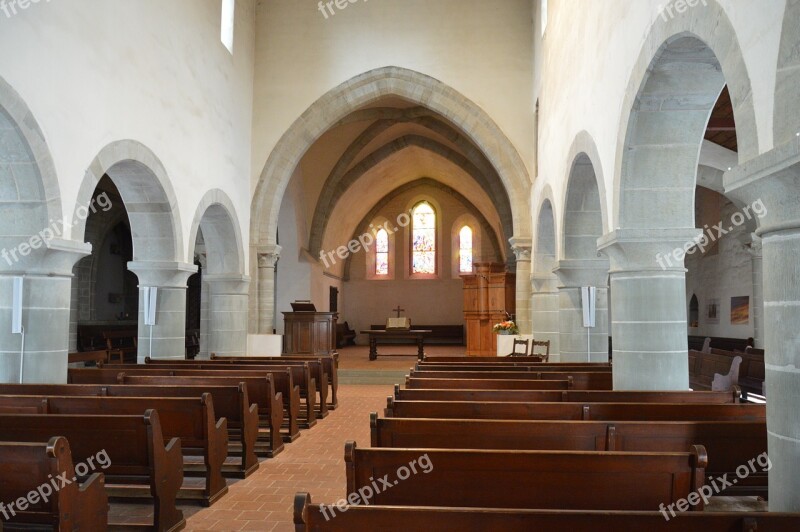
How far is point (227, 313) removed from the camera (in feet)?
44.4

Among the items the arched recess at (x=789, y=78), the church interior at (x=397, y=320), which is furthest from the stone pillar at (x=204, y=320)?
the arched recess at (x=789, y=78)

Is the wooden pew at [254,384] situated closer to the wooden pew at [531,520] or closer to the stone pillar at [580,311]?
the wooden pew at [531,520]

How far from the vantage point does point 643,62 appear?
589 cm

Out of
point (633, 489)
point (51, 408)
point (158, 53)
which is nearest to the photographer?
point (633, 489)

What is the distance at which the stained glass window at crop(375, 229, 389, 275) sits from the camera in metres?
26.7

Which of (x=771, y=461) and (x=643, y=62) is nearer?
(x=771, y=461)

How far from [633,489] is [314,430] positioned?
6.02m

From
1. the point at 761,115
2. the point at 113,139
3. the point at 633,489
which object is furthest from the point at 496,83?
the point at 633,489

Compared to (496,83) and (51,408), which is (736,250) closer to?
(496,83)

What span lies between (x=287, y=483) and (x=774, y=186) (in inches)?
182

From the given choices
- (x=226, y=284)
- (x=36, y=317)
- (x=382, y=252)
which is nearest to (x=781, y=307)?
(x=36, y=317)

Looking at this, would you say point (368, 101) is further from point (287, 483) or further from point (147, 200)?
point (287, 483)

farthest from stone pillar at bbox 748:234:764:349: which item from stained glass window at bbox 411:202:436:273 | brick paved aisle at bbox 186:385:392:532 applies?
stained glass window at bbox 411:202:436:273

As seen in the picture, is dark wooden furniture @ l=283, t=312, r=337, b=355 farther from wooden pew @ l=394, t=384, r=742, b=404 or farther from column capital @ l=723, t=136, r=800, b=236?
column capital @ l=723, t=136, r=800, b=236
